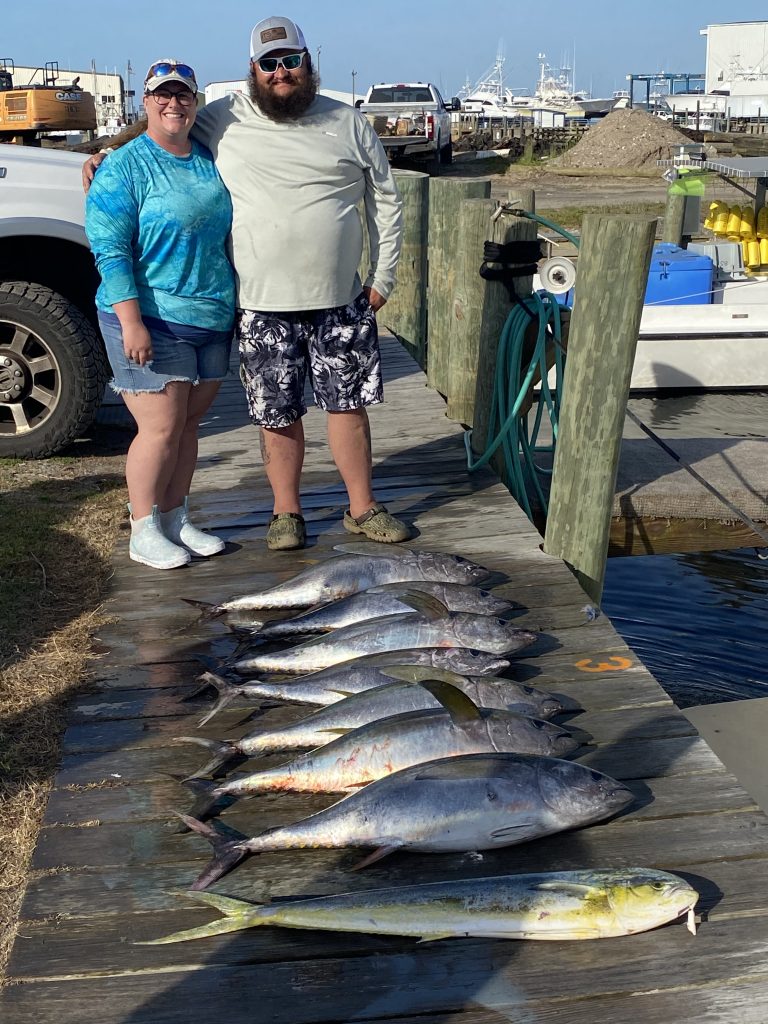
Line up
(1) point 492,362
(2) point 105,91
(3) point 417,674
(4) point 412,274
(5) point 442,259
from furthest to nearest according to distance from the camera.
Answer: (2) point 105,91 → (4) point 412,274 → (5) point 442,259 → (1) point 492,362 → (3) point 417,674

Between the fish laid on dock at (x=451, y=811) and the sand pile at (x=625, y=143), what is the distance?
4202 cm

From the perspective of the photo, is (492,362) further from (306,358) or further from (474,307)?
(306,358)

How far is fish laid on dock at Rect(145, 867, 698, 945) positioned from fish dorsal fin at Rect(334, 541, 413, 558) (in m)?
1.90

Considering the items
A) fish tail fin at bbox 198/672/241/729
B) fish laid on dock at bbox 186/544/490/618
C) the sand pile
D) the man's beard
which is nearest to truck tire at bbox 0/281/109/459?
the man's beard

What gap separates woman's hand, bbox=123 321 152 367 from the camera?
409 centimetres

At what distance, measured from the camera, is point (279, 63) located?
13.5 feet

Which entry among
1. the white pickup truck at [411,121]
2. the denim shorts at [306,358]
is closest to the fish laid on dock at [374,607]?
the denim shorts at [306,358]

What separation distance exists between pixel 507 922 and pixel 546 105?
161676 millimetres

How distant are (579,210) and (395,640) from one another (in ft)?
79.6

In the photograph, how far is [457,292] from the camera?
263 inches

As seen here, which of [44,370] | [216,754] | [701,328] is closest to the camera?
[216,754]

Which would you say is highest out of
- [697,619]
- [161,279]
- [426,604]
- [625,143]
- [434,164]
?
[625,143]

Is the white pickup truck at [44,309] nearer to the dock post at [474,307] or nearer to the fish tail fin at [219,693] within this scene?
the dock post at [474,307]

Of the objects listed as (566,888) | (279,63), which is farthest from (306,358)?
(566,888)
